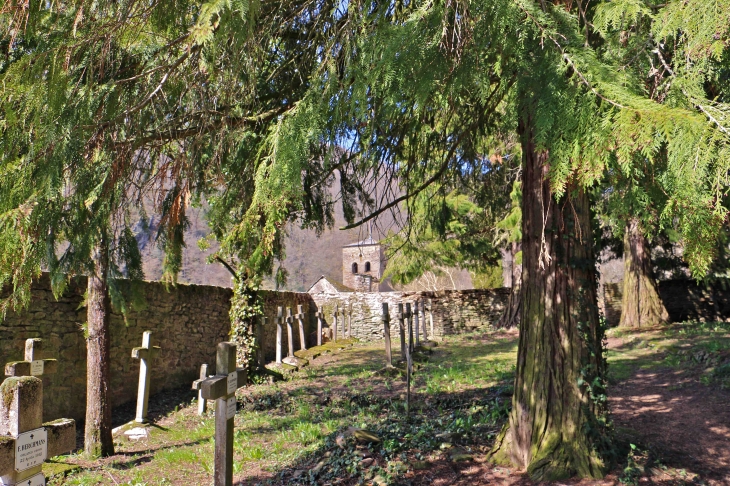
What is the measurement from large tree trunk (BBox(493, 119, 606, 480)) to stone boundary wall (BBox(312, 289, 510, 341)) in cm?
1499

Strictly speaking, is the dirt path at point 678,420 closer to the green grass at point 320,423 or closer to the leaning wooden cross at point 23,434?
the green grass at point 320,423

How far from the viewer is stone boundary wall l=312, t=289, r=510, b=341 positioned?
20.0 metres

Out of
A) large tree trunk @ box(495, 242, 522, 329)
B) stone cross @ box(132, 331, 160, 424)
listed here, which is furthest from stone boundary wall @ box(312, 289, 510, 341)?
stone cross @ box(132, 331, 160, 424)

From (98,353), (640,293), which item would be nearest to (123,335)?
(98,353)

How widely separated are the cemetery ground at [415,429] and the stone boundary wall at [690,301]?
7432mm

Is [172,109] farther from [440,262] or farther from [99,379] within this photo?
[440,262]

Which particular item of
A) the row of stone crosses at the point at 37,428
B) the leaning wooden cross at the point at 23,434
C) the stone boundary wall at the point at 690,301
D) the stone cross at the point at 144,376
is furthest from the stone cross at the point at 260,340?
the stone boundary wall at the point at 690,301

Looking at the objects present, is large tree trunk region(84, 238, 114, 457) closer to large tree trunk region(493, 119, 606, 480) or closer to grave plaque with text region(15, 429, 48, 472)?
grave plaque with text region(15, 429, 48, 472)

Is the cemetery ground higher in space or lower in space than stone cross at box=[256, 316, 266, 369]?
lower

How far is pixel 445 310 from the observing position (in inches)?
792

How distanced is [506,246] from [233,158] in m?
13.9

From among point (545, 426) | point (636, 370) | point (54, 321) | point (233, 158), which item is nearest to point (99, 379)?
point (54, 321)

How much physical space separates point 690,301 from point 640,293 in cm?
496

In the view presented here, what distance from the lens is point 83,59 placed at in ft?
12.3
